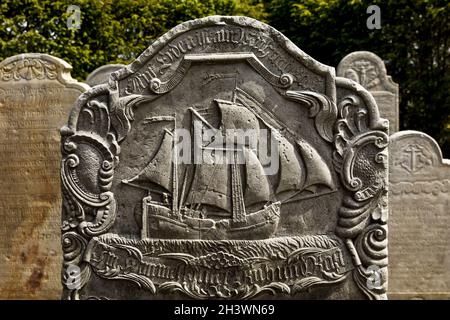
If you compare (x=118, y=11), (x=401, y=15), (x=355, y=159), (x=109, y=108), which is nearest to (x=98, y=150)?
(x=109, y=108)

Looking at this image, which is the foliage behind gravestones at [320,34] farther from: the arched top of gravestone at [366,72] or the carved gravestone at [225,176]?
the carved gravestone at [225,176]

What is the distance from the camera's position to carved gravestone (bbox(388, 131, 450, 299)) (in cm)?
1222

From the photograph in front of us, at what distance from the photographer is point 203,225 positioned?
8.58 m

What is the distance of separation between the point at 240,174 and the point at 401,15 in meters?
13.7

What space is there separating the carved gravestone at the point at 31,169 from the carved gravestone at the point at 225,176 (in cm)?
359

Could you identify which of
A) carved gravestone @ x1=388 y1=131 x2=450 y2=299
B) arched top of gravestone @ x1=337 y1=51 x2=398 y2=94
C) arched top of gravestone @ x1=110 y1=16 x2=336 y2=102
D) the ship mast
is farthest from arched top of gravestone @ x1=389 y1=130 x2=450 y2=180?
the ship mast

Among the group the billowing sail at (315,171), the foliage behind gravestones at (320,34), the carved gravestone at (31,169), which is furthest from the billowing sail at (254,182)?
the foliage behind gravestones at (320,34)

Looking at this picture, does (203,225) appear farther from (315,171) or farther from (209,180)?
(315,171)

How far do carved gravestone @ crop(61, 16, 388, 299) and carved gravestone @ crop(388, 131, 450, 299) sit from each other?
151 inches

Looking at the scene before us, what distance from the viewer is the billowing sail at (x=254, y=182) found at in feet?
27.9

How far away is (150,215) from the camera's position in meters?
8.62

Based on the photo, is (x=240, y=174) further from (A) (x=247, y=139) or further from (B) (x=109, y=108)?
(B) (x=109, y=108)

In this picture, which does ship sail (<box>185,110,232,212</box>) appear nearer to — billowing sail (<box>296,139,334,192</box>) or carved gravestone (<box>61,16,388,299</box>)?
carved gravestone (<box>61,16,388,299</box>)

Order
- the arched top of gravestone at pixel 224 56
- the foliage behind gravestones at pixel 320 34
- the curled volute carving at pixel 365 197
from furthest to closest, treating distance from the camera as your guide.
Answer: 1. the foliage behind gravestones at pixel 320 34
2. the arched top of gravestone at pixel 224 56
3. the curled volute carving at pixel 365 197
